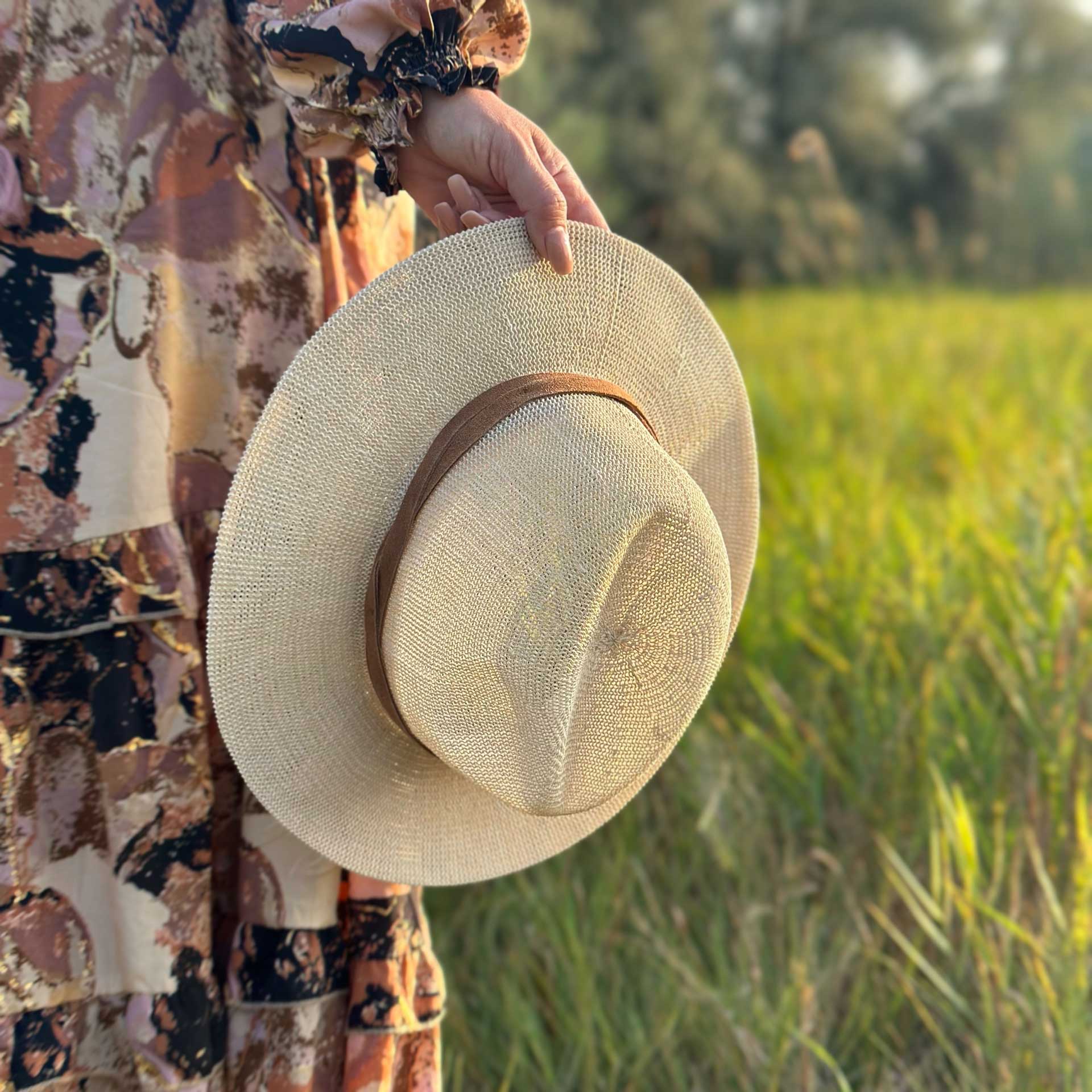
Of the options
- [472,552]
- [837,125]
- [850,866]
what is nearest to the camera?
[472,552]

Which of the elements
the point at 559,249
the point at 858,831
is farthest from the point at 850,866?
the point at 559,249

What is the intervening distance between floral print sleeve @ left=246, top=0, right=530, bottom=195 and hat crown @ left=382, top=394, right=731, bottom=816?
27cm

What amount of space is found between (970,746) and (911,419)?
80.6 inches

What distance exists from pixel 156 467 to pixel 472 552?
299mm

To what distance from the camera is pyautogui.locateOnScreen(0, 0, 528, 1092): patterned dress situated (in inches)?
34.0

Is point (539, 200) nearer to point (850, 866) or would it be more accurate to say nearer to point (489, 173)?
point (489, 173)

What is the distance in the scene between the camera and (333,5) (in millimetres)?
863

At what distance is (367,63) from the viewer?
85 centimetres

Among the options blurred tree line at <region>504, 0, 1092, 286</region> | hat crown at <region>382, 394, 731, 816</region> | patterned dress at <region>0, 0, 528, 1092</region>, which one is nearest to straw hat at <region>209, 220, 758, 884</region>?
hat crown at <region>382, 394, 731, 816</region>

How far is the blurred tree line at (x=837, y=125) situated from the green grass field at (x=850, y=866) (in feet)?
13.8

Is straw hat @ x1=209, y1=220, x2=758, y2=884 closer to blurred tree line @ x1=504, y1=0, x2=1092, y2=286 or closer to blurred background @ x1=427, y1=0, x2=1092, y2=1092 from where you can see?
blurred background @ x1=427, y1=0, x2=1092, y2=1092

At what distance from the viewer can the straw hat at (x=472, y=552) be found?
32.2 inches

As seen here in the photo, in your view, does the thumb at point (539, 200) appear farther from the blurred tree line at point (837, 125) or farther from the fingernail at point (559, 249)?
the blurred tree line at point (837, 125)

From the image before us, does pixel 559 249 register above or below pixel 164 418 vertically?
above
